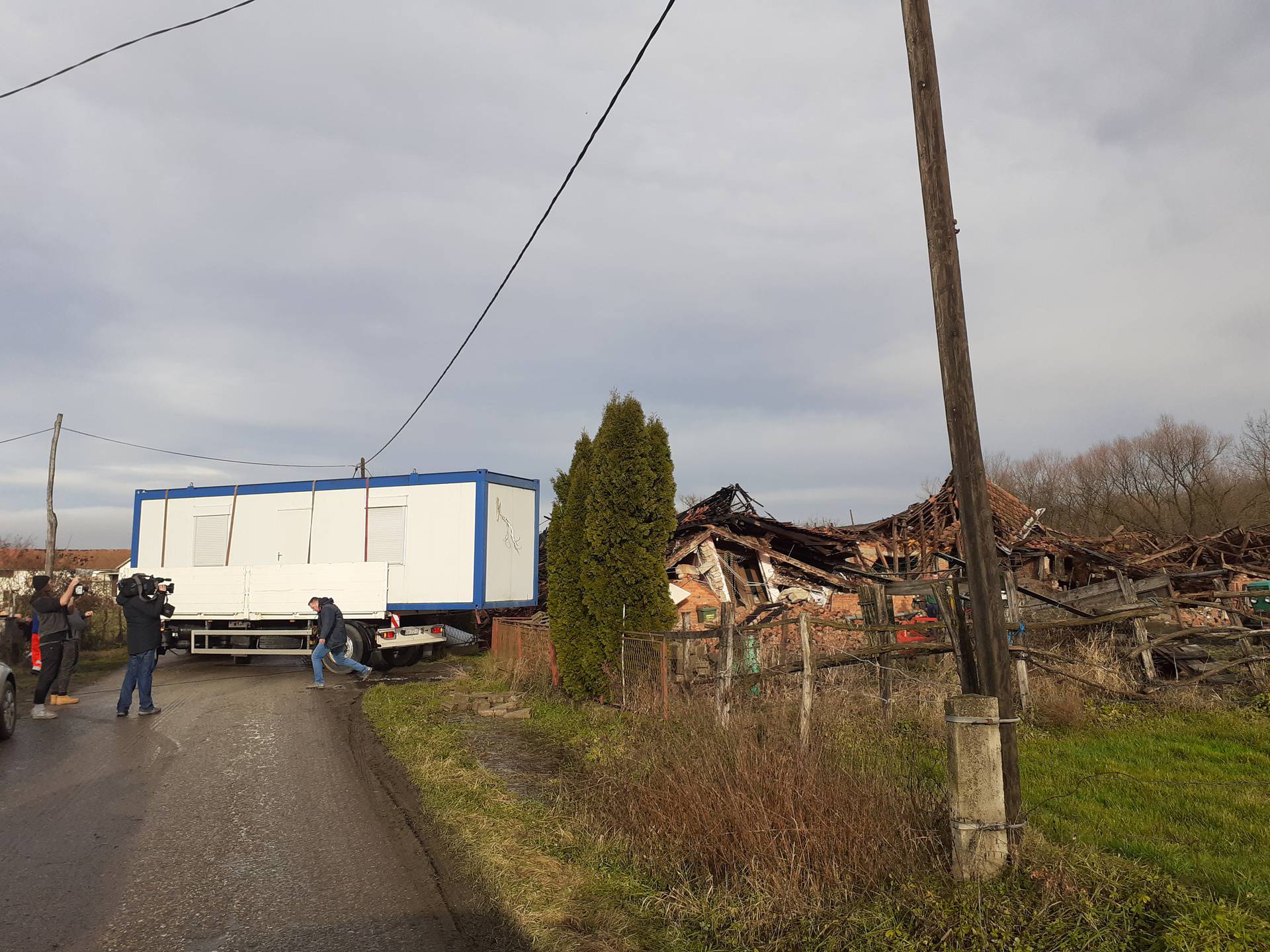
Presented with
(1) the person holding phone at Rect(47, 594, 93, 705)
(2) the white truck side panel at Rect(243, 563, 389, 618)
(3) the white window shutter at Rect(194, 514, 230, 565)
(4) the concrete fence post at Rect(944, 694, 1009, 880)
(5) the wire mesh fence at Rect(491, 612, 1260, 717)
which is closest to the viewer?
(4) the concrete fence post at Rect(944, 694, 1009, 880)

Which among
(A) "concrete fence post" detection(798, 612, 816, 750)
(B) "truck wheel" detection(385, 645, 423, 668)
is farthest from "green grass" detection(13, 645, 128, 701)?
(A) "concrete fence post" detection(798, 612, 816, 750)

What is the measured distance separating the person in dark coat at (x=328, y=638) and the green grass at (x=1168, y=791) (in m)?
11.2

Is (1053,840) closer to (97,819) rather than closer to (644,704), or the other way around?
(644,704)

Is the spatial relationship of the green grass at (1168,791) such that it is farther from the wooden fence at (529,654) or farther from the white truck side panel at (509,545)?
the white truck side panel at (509,545)

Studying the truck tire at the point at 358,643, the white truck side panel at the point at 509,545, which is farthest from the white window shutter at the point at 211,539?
the white truck side panel at the point at 509,545

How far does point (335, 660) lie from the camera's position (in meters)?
15.8

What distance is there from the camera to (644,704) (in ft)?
30.0

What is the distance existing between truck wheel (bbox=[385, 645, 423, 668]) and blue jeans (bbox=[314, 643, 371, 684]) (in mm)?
1543

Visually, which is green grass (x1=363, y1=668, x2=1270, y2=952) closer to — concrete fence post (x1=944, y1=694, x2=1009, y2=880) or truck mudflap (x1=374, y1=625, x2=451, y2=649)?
concrete fence post (x1=944, y1=694, x2=1009, y2=880)

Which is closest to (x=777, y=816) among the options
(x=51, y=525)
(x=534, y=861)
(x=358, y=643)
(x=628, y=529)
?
(x=534, y=861)

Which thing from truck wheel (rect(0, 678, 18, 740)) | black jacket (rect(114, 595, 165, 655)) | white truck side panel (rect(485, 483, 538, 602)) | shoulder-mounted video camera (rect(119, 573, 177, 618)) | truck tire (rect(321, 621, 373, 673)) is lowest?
truck wheel (rect(0, 678, 18, 740))

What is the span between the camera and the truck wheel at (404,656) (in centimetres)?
1788

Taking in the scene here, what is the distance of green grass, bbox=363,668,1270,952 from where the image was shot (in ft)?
12.5

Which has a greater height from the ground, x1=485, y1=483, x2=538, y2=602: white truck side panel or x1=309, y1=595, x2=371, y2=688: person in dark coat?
x1=485, y1=483, x2=538, y2=602: white truck side panel
